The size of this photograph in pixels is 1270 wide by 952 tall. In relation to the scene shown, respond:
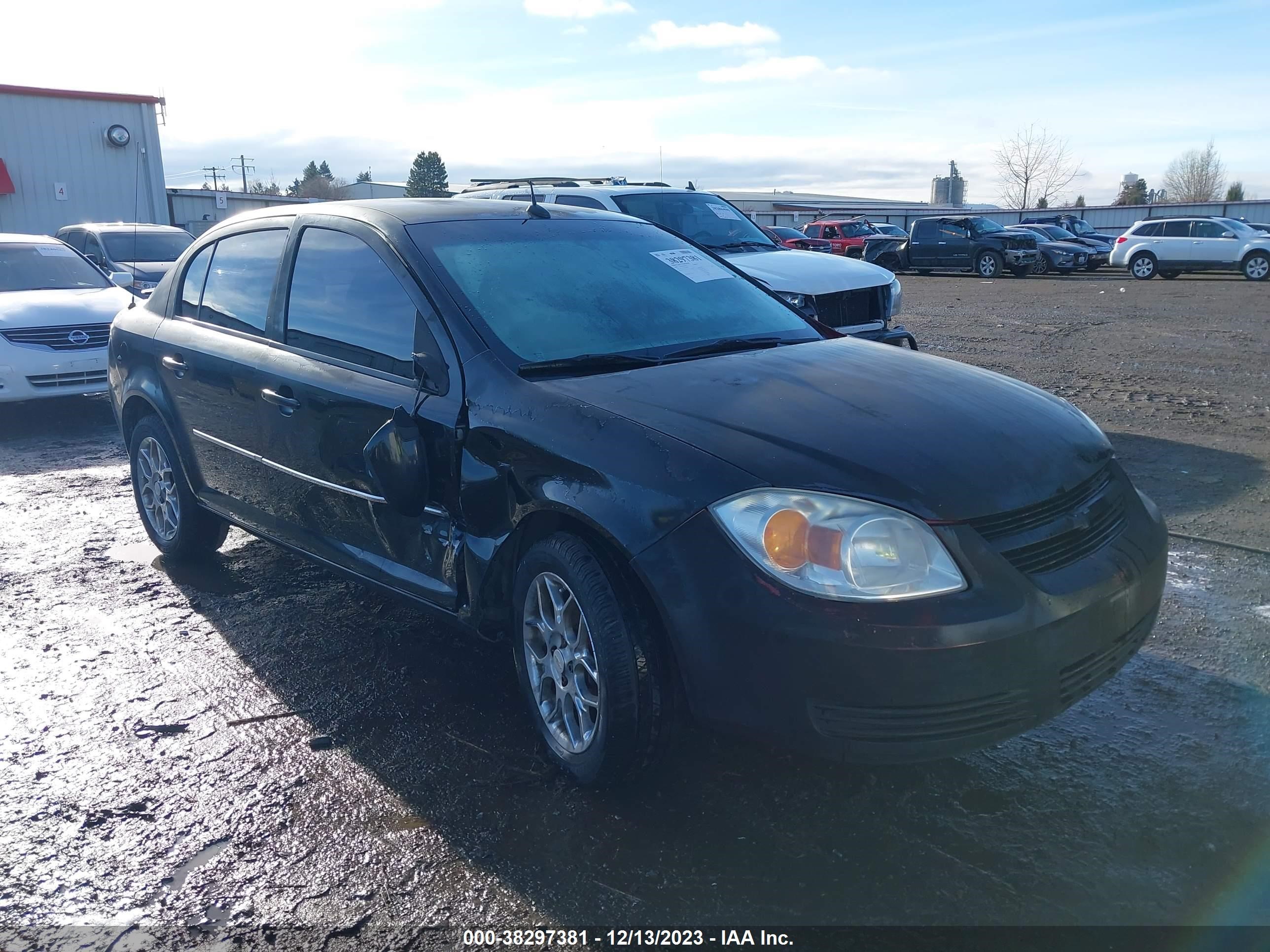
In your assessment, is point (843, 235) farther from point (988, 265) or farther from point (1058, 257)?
point (1058, 257)

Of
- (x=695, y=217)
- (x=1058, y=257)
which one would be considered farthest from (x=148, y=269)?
(x=1058, y=257)

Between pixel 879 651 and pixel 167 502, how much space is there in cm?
407

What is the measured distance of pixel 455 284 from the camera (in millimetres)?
3500

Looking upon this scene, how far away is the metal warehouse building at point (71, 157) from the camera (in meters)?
25.4

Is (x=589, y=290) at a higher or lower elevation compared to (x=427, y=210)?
lower

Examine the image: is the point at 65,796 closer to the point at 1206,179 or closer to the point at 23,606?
the point at 23,606

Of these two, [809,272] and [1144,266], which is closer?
[809,272]

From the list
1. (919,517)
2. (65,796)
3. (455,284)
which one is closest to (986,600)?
(919,517)

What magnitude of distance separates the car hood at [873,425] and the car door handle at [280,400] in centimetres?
128

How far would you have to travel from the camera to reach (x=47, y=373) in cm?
879

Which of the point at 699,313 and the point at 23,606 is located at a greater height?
the point at 699,313

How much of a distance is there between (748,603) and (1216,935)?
1.33 m

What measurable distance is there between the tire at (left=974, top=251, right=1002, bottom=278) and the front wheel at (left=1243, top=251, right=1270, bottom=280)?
5.68m

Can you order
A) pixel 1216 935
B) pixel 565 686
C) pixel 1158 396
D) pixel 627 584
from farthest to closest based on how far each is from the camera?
pixel 1158 396, pixel 565 686, pixel 627 584, pixel 1216 935
